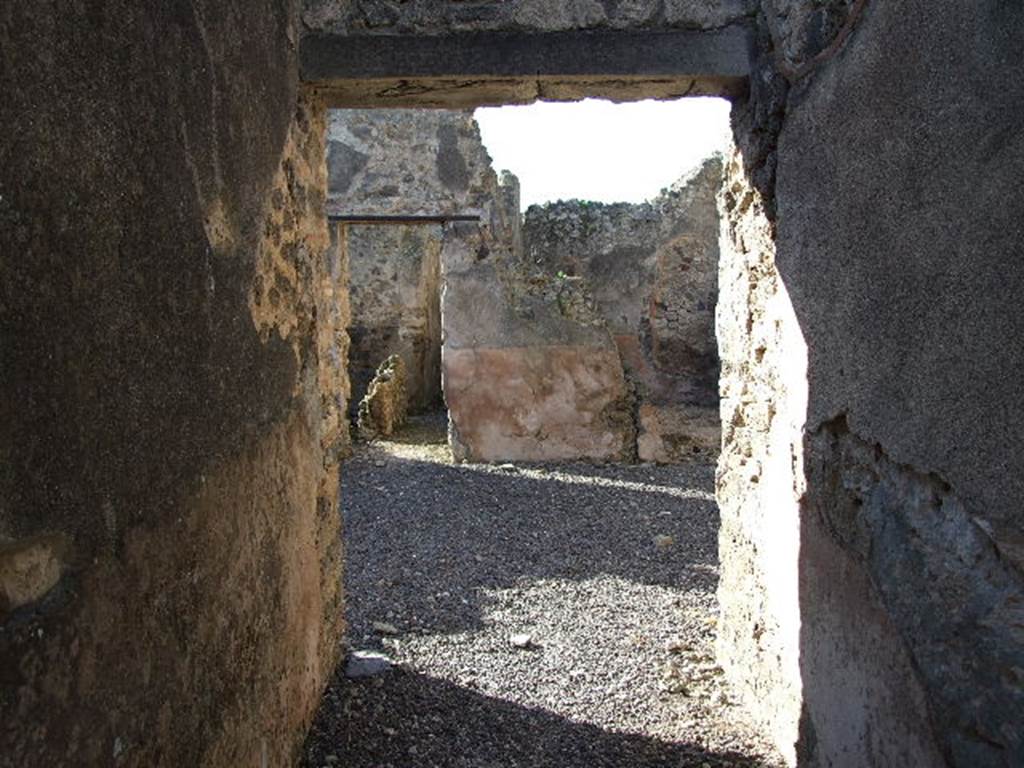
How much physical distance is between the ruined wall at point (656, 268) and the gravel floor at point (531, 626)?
483 centimetres

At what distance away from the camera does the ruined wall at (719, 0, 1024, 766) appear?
146 centimetres

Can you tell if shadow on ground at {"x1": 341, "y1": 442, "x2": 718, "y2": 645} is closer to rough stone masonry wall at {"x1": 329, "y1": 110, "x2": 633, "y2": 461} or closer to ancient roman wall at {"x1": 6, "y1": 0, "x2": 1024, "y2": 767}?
rough stone masonry wall at {"x1": 329, "y1": 110, "x2": 633, "y2": 461}

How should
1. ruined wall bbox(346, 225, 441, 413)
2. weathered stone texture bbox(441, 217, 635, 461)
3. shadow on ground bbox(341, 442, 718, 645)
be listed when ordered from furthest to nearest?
ruined wall bbox(346, 225, 441, 413) → weathered stone texture bbox(441, 217, 635, 461) → shadow on ground bbox(341, 442, 718, 645)

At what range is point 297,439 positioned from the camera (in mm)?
2611

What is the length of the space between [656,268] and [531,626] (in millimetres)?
8442

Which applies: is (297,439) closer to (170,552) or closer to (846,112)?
(170,552)

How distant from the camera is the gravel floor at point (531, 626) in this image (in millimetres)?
2795

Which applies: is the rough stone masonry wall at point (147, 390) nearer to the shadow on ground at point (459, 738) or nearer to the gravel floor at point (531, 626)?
the shadow on ground at point (459, 738)

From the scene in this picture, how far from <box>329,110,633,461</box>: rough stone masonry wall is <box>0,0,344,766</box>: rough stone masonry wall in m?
5.02

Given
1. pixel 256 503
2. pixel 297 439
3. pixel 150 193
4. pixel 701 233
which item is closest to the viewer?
pixel 150 193

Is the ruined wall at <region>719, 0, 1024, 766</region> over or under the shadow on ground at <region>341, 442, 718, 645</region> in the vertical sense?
over

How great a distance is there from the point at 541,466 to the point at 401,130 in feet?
10.8

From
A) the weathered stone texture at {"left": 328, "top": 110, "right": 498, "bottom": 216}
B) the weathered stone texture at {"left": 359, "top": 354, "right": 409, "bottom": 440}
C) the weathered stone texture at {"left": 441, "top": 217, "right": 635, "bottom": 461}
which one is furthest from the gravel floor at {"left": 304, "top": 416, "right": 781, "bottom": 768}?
the weathered stone texture at {"left": 328, "top": 110, "right": 498, "bottom": 216}

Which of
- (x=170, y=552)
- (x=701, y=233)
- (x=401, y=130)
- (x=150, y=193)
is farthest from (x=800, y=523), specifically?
(x=701, y=233)
